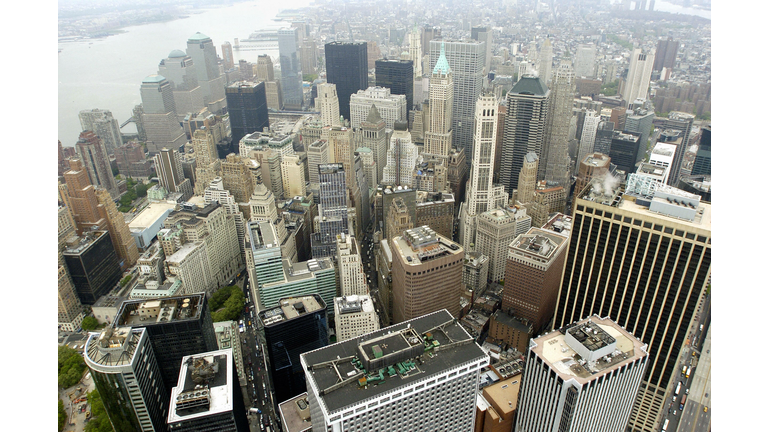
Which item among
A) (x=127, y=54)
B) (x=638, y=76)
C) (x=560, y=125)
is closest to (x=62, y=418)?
(x=127, y=54)

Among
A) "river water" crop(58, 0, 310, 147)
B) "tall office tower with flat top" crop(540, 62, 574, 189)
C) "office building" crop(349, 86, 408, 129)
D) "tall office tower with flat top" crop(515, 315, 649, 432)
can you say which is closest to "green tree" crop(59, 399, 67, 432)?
"river water" crop(58, 0, 310, 147)

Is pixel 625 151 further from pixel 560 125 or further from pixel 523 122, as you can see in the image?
pixel 523 122

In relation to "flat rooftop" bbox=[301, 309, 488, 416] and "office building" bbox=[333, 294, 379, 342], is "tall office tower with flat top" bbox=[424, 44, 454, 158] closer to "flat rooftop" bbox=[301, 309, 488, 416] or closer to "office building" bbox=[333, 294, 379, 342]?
"office building" bbox=[333, 294, 379, 342]

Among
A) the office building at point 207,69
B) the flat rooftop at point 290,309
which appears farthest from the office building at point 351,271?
the office building at point 207,69

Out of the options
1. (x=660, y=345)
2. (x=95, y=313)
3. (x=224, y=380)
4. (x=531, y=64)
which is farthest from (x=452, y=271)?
(x=531, y=64)

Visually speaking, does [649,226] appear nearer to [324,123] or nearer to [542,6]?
[324,123]

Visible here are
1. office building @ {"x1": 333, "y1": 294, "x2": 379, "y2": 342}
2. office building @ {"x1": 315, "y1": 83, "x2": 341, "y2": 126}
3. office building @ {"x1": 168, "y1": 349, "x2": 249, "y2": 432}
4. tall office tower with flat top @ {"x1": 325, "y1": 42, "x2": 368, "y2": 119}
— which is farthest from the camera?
tall office tower with flat top @ {"x1": 325, "y1": 42, "x2": 368, "y2": 119}

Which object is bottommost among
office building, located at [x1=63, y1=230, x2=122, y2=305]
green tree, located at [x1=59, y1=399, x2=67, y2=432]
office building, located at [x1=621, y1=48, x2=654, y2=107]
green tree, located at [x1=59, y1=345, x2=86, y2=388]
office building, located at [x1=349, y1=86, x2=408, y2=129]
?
green tree, located at [x1=59, y1=399, x2=67, y2=432]

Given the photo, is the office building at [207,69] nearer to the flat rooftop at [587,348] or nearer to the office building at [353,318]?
the office building at [353,318]
